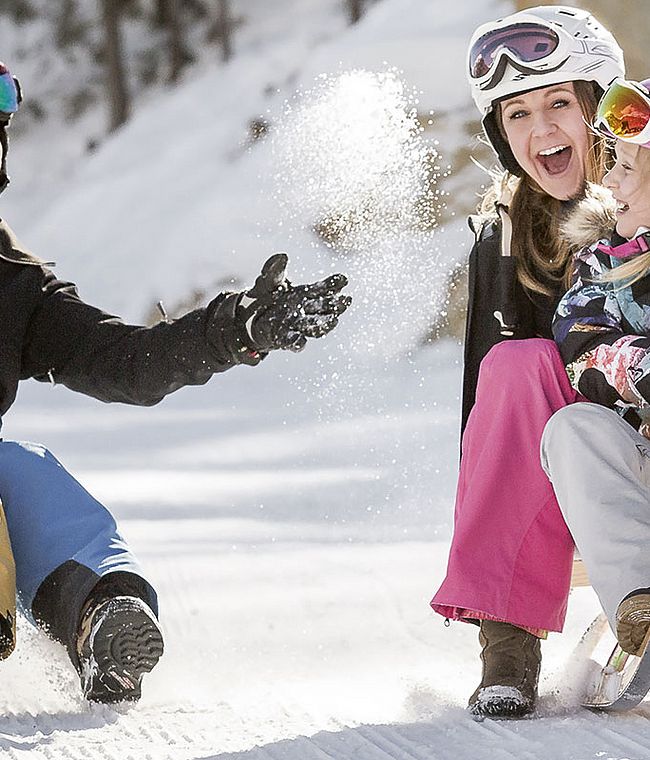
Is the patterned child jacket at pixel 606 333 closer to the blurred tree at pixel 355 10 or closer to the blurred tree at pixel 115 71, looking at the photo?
the blurred tree at pixel 355 10

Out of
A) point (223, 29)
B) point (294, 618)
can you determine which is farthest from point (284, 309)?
point (223, 29)

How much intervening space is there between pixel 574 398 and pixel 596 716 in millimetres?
478

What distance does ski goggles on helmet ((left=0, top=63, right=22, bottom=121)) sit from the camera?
2377 millimetres

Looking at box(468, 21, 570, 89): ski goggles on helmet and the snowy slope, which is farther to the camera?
box(468, 21, 570, 89): ski goggles on helmet

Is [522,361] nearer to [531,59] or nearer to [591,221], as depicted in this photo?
[591,221]

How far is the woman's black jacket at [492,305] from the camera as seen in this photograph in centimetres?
227

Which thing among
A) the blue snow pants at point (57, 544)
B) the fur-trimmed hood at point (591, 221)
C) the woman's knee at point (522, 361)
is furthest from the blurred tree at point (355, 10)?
the woman's knee at point (522, 361)

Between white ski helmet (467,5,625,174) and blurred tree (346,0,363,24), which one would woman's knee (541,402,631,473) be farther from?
blurred tree (346,0,363,24)

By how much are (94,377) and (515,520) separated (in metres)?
0.81

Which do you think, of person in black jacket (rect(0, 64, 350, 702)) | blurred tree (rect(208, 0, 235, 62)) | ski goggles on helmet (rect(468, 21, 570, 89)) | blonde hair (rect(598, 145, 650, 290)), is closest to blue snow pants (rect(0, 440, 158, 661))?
person in black jacket (rect(0, 64, 350, 702))

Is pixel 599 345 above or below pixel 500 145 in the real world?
below

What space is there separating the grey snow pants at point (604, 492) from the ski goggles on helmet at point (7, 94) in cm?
114

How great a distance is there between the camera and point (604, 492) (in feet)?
6.12

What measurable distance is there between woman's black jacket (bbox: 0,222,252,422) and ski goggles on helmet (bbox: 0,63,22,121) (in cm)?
21
